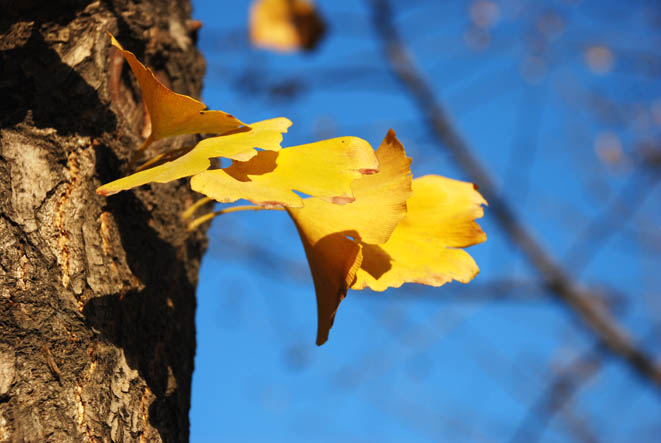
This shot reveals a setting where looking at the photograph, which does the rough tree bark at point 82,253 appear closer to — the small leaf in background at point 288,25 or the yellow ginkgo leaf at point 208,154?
the yellow ginkgo leaf at point 208,154

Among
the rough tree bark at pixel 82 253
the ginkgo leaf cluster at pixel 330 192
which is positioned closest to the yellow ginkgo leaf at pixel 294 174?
the ginkgo leaf cluster at pixel 330 192

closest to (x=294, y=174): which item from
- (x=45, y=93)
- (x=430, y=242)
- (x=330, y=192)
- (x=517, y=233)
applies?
(x=330, y=192)

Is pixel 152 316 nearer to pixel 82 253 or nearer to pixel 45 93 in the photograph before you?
pixel 82 253

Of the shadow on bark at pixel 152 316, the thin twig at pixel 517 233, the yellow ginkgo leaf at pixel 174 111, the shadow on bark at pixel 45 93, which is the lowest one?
the shadow on bark at pixel 152 316

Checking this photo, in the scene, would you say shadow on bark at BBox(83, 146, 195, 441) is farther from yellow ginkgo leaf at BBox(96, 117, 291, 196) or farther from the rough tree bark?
yellow ginkgo leaf at BBox(96, 117, 291, 196)

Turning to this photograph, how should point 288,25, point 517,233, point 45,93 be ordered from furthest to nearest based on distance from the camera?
point 517,233, point 288,25, point 45,93

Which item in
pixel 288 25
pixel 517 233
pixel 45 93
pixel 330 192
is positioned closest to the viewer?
pixel 330 192
